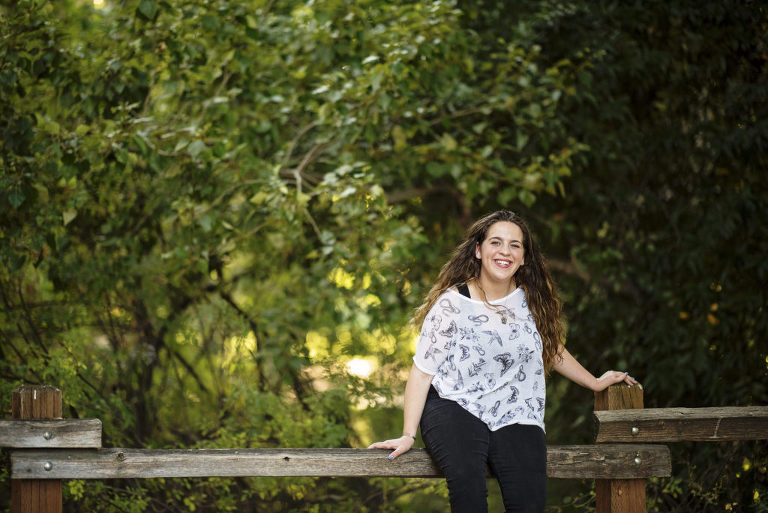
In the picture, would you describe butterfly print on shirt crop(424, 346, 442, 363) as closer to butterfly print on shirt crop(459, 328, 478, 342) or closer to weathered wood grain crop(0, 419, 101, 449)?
butterfly print on shirt crop(459, 328, 478, 342)

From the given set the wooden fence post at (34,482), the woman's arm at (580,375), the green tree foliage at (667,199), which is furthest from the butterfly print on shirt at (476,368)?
the green tree foliage at (667,199)

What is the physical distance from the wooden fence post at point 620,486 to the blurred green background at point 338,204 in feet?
4.16

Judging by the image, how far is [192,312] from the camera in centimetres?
594

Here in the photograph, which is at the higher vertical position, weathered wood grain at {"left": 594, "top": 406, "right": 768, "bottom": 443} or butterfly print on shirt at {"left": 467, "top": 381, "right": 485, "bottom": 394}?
butterfly print on shirt at {"left": 467, "top": 381, "right": 485, "bottom": 394}

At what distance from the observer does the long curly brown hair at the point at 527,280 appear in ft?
10.4

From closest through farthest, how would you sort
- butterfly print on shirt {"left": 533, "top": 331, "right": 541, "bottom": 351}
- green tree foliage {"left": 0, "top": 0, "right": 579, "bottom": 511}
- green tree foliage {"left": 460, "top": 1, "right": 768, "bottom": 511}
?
1. butterfly print on shirt {"left": 533, "top": 331, "right": 541, "bottom": 351}
2. green tree foliage {"left": 0, "top": 0, "right": 579, "bottom": 511}
3. green tree foliage {"left": 460, "top": 1, "right": 768, "bottom": 511}

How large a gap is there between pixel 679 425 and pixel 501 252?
1016 mm

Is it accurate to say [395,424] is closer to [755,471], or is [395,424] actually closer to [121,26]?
[755,471]

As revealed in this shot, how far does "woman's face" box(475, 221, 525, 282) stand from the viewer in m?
3.09

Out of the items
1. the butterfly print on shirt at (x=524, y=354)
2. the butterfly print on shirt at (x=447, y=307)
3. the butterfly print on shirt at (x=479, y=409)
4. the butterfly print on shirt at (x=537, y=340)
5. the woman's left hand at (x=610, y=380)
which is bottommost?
the butterfly print on shirt at (x=479, y=409)

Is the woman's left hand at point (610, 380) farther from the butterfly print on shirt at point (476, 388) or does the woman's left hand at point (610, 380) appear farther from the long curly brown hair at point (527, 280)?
the butterfly print on shirt at point (476, 388)

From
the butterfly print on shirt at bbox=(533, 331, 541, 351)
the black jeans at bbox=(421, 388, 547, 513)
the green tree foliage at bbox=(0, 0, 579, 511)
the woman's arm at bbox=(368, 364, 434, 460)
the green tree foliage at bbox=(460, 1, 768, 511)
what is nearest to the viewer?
the black jeans at bbox=(421, 388, 547, 513)

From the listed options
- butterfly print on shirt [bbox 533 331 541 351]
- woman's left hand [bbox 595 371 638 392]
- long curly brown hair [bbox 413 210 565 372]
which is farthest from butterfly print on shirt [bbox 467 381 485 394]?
woman's left hand [bbox 595 371 638 392]

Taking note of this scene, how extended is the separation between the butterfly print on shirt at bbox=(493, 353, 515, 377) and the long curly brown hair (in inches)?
9.5
